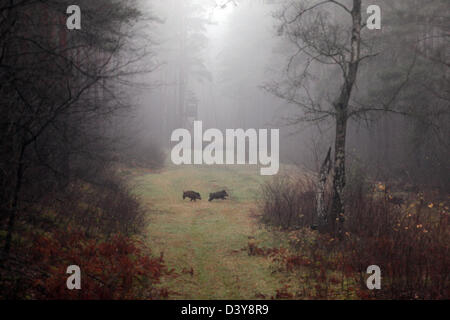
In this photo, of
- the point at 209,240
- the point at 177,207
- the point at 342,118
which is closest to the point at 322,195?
the point at 342,118

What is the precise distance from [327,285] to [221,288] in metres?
1.79

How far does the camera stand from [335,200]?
7938 millimetres

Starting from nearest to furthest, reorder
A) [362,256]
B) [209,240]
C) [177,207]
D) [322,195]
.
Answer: [362,256] → [322,195] → [209,240] → [177,207]

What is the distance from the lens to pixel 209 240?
8641 mm

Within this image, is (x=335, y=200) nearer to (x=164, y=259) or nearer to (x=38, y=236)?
(x=164, y=259)

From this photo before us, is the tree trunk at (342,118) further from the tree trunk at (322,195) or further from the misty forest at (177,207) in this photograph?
the tree trunk at (322,195)

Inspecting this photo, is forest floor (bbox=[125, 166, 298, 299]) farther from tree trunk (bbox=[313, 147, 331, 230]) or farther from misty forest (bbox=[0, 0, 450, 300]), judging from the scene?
tree trunk (bbox=[313, 147, 331, 230])

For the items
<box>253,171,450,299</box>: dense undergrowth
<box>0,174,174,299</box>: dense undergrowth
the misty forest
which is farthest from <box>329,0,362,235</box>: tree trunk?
<box>0,174,174,299</box>: dense undergrowth

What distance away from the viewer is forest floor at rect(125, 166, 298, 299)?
233 inches

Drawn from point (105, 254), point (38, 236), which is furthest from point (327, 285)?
point (38, 236)

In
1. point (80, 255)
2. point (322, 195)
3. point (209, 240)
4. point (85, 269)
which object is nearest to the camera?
point (85, 269)

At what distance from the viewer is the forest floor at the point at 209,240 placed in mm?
5926

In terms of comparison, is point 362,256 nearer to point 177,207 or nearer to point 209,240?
point 209,240

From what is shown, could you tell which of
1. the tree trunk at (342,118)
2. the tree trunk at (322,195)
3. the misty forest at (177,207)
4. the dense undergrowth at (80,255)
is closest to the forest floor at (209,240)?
the misty forest at (177,207)
